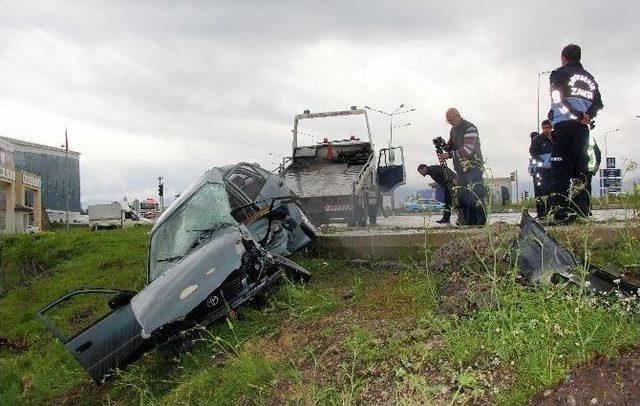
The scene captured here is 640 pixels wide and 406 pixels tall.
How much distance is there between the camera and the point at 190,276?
16.3 ft

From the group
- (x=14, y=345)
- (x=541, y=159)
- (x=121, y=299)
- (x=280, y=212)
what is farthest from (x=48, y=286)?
(x=541, y=159)

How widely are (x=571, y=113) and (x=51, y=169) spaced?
215 feet

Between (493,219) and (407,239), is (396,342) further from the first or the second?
(493,219)

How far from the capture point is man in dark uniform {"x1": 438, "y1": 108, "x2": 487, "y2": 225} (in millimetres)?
8055

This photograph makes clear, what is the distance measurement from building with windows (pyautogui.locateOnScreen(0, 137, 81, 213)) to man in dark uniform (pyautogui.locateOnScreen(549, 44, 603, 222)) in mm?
60400

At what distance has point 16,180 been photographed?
40.0 m

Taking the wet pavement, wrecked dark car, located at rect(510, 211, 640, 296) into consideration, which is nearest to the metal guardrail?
the wet pavement

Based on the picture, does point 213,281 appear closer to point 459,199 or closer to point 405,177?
point 459,199

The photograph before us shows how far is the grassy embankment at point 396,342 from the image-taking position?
3107 millimetres

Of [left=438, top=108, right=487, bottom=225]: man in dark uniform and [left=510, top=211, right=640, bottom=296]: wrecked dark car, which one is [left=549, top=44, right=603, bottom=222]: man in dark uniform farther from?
[left=510, top=211, right=640, bottom=296]: wrecked dark car

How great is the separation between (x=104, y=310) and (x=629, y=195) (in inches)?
320

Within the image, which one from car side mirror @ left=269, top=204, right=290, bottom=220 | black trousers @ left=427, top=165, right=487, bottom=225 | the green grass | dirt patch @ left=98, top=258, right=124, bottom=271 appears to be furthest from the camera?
dirt patch @ left=98, top=258, right=124, bottom=271

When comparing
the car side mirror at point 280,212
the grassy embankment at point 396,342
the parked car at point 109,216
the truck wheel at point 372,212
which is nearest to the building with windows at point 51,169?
the parked car at point 109,216

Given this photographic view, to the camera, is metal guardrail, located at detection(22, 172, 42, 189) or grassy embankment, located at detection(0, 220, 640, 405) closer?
grassy embankment, located at detection(0, 220, 640, 405)
